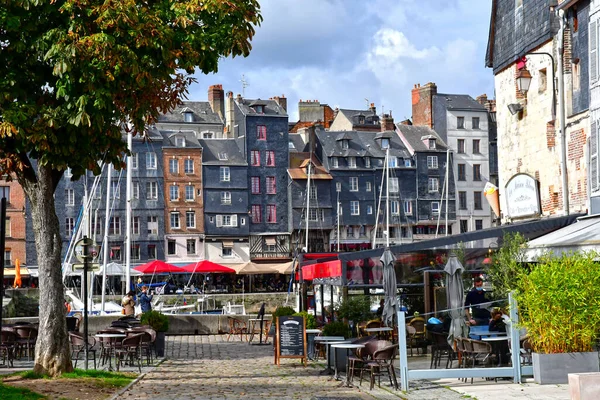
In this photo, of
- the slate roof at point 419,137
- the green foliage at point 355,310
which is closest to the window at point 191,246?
the slate roof at point 419,137

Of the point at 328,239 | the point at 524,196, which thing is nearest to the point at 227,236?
the point at 328,239

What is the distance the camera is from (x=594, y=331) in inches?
577

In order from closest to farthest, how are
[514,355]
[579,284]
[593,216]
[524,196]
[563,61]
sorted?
[579,284] → [514,355] → [593,216] → [563,61] → [524,196]

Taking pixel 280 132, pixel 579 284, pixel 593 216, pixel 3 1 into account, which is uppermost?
pixel 280 132

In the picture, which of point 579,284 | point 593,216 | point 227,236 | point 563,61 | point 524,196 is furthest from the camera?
point 227,236

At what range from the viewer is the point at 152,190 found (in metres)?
79.6

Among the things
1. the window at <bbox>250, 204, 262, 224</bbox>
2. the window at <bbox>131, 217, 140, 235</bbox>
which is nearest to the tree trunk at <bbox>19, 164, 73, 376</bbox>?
the window at <bbox>131, 217, 140, 235</bbox>

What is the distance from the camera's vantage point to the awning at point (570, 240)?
18094 mm

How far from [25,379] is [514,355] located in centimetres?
810

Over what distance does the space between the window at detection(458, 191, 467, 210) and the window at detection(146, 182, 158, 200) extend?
26733 millimetres

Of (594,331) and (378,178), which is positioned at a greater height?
(378,178)

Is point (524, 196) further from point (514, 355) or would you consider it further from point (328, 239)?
point (328, 239)

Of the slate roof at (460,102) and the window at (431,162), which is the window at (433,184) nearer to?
the window at (431,162)

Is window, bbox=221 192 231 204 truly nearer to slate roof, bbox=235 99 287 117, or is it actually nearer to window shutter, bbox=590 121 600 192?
slate roof, bbox=235 99 287 117
